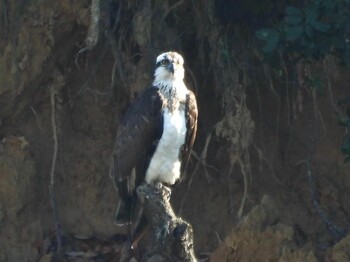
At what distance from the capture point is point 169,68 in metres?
9.23

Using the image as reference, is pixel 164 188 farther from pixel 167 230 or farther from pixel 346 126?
pixel 167 230

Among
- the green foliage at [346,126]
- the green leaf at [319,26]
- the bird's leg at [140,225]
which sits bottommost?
the bird's leg at [140,225]

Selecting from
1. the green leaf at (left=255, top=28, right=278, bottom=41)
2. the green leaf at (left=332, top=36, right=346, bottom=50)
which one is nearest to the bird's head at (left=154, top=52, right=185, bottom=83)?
the green leaf at (left=255, top=28, right=278, bottom=41)

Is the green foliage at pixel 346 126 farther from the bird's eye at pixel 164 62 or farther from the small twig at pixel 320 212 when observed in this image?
the bird's eye at pixel 164 62

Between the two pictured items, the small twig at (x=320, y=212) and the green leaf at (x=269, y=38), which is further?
the small twig at (x=320, y=212)

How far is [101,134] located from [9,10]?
48.0 inches

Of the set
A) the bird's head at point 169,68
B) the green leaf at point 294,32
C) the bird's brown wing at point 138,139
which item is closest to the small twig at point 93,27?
the bird's head at point 169,68

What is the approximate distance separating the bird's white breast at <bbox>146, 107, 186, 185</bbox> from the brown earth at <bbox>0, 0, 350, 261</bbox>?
38.6 inches

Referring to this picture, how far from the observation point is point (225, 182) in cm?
1054

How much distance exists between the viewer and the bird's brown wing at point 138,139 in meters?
9.05

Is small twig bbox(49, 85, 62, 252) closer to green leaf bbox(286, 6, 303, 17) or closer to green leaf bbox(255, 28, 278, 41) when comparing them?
green leaf bbox(255, 28, 278, 41)

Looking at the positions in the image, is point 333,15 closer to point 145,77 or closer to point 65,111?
point 145,77

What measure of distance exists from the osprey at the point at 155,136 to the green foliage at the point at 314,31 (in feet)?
2.05

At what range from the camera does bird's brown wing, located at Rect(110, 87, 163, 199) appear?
9055mm
